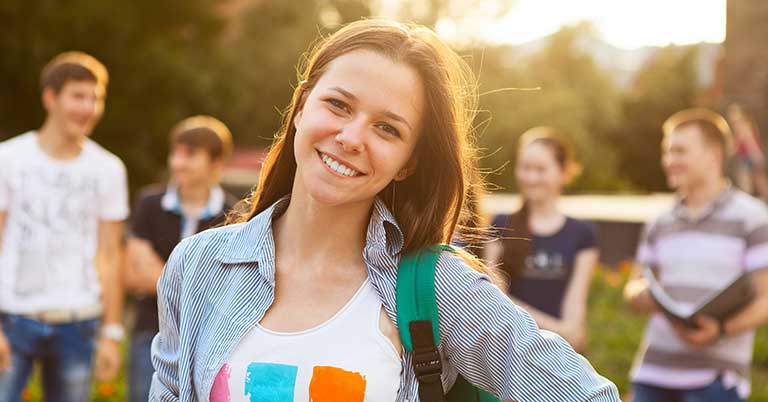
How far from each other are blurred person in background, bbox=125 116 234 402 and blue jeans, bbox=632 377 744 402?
2.35 m

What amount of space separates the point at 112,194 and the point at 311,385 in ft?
11.5

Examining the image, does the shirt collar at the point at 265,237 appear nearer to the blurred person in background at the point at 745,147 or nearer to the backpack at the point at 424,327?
the backpack at the point at 424,327

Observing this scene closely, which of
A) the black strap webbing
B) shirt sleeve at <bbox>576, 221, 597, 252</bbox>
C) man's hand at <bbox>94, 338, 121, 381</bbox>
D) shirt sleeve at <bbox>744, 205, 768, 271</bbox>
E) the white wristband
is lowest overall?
man's hand at <bbox>94, 338, 121, 381</bbox>

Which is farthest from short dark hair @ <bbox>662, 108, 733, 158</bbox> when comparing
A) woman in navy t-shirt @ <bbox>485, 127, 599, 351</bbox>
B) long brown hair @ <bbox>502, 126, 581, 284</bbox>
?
woman in navy t-shirt @ <bbox>485, 127, 599, 351</bbox>

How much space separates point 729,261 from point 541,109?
33450 millimetres

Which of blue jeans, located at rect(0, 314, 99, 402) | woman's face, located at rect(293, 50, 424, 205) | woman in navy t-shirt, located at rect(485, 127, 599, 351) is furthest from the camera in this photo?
woman in navy t-shirt, located at rect(485, 127, 599, 351)

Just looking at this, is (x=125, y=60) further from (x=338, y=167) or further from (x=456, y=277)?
(x=456, y=277)

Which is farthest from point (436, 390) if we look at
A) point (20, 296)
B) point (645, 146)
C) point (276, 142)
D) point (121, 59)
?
point (645, 146)

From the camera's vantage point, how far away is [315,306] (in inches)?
82.9

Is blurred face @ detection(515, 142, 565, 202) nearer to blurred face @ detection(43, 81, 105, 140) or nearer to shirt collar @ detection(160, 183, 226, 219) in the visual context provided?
shirt collar @ detection(160, 183, 226, 219)

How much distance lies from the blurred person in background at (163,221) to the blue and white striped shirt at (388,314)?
2.88 meters

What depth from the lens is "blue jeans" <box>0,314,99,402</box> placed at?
4840 mm

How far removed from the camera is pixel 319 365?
6.55ft

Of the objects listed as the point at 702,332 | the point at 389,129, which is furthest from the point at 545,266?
the point at 389,129
